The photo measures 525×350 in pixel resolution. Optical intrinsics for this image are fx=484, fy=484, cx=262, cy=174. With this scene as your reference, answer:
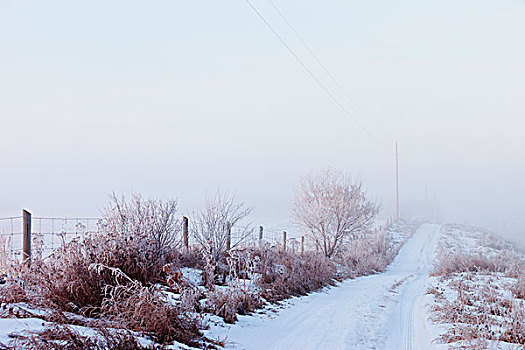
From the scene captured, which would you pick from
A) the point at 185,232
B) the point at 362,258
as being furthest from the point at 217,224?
the point at 362,258

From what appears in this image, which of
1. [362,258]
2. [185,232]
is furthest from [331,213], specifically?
[185,232]

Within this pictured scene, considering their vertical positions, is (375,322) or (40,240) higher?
(40,240)

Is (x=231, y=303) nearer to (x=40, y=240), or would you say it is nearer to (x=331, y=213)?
(x=40, y=240)

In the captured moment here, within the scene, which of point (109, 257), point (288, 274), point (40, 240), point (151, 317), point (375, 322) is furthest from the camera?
point (288, 274)

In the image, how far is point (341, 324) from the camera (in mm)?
10844

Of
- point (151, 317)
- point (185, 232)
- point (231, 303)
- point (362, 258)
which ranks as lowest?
point (362, 258)

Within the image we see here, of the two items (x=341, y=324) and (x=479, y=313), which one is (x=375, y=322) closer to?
(x=341, y=324)

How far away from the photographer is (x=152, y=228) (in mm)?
11023

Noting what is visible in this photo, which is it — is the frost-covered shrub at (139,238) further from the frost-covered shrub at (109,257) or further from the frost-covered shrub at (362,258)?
the frost-covered shrub at (362,258)

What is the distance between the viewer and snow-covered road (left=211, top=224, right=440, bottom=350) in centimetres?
906

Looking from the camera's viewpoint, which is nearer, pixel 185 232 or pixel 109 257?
pixel 109 257

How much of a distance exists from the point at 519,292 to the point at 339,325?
24.6ft

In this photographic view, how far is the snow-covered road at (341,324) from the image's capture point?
906 centimetres

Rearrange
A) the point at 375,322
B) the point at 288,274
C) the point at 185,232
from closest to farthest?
the point at 375,322, the point at 288,274, the point at 185,232
